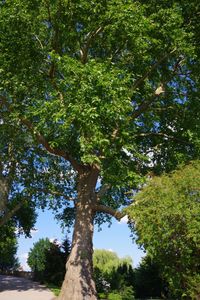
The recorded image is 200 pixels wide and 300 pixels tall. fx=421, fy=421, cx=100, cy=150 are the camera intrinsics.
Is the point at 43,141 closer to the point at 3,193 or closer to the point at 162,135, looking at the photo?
the point at 3,193

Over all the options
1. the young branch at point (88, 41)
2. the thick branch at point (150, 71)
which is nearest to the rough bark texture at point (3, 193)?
the young branch at point (88, 41)

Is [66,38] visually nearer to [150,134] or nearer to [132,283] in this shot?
[150,134]

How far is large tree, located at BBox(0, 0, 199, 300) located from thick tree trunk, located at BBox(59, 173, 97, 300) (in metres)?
0.05

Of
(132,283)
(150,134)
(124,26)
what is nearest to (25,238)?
(132,283)

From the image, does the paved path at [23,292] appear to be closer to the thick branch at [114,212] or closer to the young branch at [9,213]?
the young branch at [9,213]

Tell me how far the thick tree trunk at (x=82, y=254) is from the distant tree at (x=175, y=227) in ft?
17.8

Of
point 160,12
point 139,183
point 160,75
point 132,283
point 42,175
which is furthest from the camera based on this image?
point 132,283

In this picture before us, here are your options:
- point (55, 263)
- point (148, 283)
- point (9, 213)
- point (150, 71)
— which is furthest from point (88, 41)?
point (148, 283)

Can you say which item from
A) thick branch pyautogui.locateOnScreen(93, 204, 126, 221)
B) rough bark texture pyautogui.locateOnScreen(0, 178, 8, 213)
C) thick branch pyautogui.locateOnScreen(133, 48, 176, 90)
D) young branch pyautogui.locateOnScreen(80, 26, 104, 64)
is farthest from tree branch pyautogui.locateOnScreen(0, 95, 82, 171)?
rough bark texture pyautogui.locateOnScreen(0, 178, 8, 213)

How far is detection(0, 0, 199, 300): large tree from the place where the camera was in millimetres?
18609

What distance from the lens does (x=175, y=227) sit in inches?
588

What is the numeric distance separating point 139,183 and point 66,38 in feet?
27.8

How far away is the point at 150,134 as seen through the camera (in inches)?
1015

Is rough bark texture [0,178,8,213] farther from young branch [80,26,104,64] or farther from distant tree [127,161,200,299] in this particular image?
distant tree [127,161,200,299]
